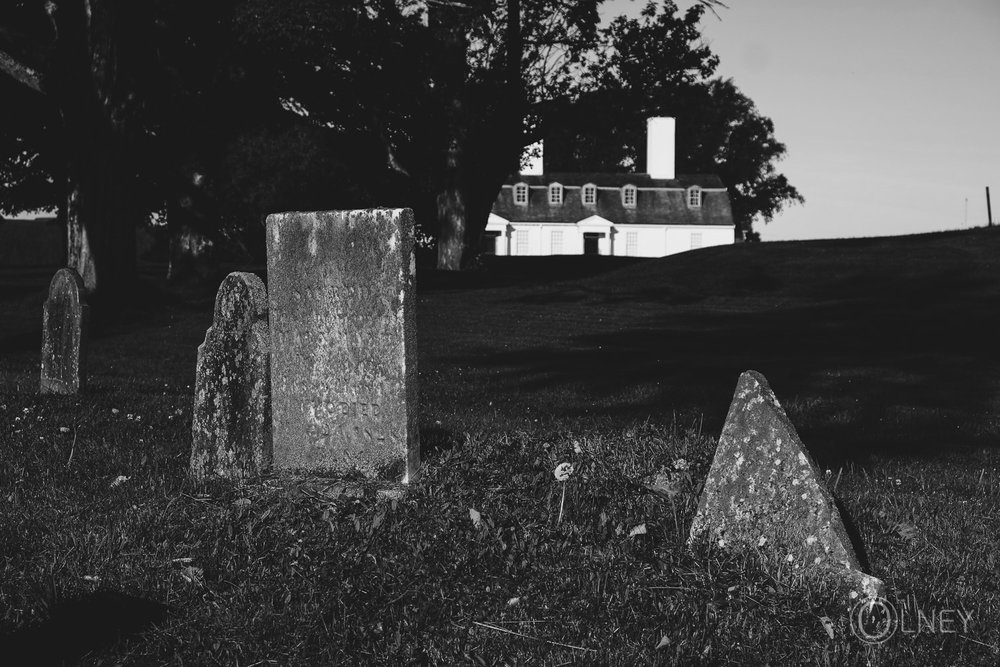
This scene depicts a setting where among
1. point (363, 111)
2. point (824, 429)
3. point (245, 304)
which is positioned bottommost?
point (824, 429)

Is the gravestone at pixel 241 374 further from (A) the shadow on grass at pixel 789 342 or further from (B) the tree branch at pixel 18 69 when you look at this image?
(B) the tree branch at pixel 18 69

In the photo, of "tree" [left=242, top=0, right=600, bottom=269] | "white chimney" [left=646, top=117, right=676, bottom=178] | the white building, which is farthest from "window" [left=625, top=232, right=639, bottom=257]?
"tree" [left=242, top=0, right=600, bottom=269]

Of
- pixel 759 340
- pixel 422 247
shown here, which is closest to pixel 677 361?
pixel 759 340

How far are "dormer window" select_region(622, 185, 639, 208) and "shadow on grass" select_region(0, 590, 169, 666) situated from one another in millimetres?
59476

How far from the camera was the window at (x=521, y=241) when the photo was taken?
61312mm

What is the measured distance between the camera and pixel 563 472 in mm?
5895

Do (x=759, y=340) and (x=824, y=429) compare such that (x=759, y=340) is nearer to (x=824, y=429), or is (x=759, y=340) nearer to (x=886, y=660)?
(x=824, y=429)

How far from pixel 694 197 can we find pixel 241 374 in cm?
5784

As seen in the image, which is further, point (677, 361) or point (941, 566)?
point (677, 361)

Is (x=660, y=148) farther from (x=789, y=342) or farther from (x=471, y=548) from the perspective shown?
(x=471, y=548)

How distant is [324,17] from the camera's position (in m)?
23.8

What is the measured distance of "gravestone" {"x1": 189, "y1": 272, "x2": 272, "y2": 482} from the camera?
6.71m

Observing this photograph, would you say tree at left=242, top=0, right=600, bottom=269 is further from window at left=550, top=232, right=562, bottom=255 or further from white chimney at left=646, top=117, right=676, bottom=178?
white chimney at left=646, top=117, right=676, bottom=178

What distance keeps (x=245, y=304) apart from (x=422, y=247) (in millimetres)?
36920
